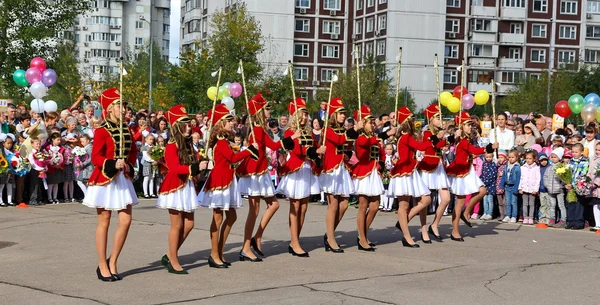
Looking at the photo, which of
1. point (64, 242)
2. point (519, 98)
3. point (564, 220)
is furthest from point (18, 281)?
point (519, 98)

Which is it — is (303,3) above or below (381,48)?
above

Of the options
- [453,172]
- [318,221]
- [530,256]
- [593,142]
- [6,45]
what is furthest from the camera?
[6,45]

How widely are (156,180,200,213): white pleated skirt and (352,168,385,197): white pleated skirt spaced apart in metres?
3.24

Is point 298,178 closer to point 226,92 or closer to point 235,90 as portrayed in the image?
point 226,92

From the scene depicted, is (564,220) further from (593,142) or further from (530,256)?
(530,256)

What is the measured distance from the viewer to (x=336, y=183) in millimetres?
12789

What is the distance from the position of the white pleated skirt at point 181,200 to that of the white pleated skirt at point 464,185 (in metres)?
5.76

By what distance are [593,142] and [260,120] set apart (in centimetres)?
930

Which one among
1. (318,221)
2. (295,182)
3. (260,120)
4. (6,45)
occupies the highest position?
(6,45)

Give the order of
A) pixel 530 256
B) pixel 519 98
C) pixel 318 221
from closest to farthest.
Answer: pixel 530 256 < pixel 318 221 < pixel 519 98

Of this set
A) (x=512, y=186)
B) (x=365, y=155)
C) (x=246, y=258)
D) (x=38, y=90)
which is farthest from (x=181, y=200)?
(x=38, y=90)

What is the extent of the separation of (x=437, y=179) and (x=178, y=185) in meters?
5.49

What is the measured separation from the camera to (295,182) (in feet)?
40.5

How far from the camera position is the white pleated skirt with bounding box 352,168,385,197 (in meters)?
13.1
